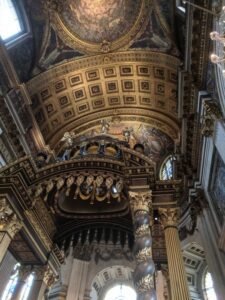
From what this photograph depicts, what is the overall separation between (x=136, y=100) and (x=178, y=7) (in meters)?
5.11

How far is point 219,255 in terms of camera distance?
26.1 feet

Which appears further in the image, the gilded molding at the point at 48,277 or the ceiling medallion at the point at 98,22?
the ceiling medallion at the point at 98,22

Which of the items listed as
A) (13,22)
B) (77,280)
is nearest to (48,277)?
(77,280)

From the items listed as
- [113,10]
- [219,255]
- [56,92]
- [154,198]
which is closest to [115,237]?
[154,198]

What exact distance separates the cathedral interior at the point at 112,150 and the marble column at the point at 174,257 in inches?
0.9

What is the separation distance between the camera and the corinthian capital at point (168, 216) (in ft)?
20.8

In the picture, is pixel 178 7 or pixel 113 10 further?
pixel 113 10

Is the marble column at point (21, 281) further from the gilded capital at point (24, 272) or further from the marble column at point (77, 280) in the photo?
the marble column at point (77, 280)

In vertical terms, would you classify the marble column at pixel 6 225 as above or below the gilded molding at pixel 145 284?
above

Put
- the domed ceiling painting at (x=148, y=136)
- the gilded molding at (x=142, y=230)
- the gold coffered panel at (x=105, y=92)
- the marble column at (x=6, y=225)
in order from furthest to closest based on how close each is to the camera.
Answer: the domed ceiling painting at (x=148, y=136) → the gold coffered panel at (x=105, y=92) → the marble column at (x=6, y=225) → the gilded molding at (x=142, y=230)

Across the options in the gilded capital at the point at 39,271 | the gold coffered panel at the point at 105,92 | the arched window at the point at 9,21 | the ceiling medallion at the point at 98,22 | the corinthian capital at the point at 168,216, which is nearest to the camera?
the corinthian capital at the point at 168,216

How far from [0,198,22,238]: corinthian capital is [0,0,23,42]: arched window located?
7572 millimetres

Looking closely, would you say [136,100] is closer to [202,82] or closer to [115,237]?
[202,82]

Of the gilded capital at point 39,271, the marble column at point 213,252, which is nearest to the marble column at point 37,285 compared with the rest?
the gilded capital at point 39,271
